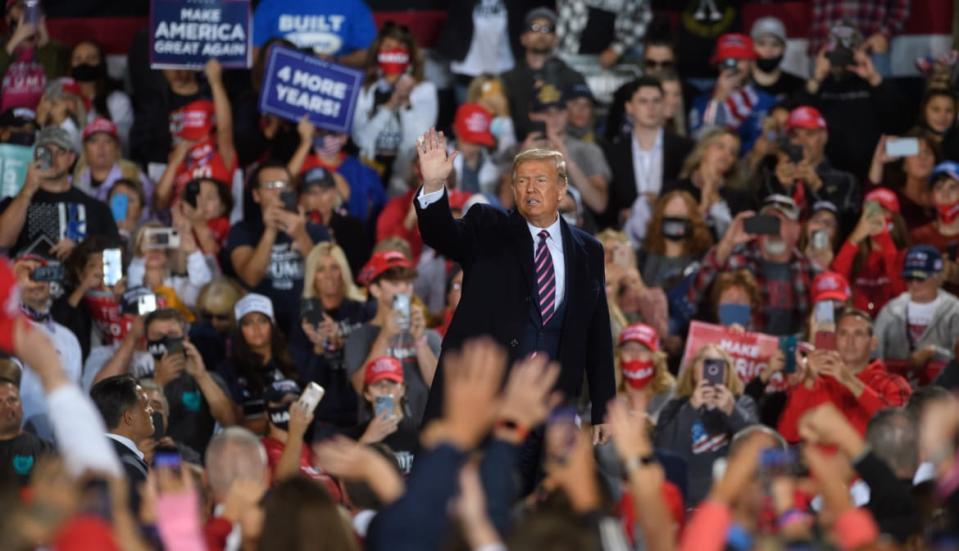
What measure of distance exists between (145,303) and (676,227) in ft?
9.75

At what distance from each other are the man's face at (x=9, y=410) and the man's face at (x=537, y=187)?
99.3 inches

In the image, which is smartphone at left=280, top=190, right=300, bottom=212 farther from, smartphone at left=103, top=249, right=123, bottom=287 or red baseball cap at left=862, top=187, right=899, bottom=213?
red baseball cap at left=862, top=187, right=899, bottom=213

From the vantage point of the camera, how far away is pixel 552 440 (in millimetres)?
4727

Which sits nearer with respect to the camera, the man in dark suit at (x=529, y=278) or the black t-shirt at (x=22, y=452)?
the man in dark suit at (x=529, y=278)

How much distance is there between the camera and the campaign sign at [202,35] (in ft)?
35.2

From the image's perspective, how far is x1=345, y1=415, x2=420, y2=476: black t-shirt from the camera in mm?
8061

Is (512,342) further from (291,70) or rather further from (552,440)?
(291,70)

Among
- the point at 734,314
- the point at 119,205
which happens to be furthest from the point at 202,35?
the point at 734,314

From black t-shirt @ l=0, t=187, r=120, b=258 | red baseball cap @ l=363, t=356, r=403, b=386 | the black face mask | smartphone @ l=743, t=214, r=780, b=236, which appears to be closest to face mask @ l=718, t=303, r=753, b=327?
smartphone @ l=743, t=214, r=780, b=236

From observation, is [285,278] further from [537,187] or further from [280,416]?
[537,187]

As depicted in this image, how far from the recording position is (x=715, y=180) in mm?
10414

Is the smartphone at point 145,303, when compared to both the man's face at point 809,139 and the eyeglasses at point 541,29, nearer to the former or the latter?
the eyeglasses at point 541,29

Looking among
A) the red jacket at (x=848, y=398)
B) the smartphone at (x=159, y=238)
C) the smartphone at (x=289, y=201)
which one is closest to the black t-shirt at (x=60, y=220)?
the smartphone at (x=159, y=238)

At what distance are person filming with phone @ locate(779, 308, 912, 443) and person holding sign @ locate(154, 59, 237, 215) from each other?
373cm
